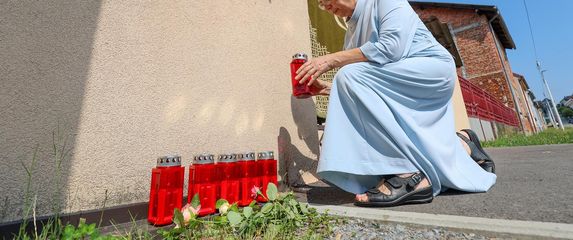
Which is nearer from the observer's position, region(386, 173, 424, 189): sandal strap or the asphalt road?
the asphalt road

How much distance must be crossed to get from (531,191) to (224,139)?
166 centimetres

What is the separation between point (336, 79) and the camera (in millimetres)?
1618

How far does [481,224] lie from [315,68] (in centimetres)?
104

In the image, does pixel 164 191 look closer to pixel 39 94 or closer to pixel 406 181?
pixel 39 94

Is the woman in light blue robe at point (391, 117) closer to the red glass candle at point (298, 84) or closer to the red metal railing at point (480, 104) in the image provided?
the red glass candle at point (298, 84)

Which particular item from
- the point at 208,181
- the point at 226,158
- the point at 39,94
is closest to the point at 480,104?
the point at 226,158

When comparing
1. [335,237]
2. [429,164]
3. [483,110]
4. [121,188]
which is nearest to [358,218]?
[335,237]

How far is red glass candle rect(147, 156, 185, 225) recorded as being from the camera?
3.68ft

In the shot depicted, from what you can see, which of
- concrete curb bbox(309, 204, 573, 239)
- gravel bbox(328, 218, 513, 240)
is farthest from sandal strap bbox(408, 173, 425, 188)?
gravel bbox(328, 218, 513, 240)

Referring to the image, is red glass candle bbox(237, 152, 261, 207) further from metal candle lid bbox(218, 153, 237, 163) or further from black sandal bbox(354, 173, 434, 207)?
black sandal bbox(354, 173, 434, 207)

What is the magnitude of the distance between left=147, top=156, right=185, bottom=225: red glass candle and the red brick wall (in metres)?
17.9

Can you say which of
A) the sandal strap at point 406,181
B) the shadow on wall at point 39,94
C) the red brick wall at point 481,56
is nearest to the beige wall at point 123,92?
the shadow on wall at point 39,94

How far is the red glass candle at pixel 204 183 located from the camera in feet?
4.22

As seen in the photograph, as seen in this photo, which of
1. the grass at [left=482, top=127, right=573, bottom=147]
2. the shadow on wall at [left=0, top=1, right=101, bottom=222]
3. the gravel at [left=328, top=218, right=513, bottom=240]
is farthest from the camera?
the grass at [left=482, top=127, right=573, bottom=147]
